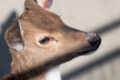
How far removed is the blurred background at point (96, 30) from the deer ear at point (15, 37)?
1.36m

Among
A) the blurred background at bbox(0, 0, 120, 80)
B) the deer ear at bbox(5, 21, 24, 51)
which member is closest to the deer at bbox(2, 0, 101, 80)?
the deer ear at bbox(5, 21, 24, 51)

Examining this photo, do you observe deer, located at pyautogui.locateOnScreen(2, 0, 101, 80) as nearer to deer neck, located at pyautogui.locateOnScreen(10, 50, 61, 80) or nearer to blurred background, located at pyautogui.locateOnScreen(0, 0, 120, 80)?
deer neck, located at pyautogui.locateOnScreen(10, 50, 61, 80)

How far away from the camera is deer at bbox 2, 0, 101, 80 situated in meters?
2.43

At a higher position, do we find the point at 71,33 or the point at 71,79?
the point at 71,33

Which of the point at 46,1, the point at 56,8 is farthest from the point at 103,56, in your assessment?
the point at 46,1

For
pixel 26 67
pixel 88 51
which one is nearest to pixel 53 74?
pixel 26 67

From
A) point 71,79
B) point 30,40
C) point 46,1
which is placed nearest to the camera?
point 30,40

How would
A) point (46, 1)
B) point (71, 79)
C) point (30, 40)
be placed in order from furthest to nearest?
point (71, 79) < point (46, 1) < point (30, 40)

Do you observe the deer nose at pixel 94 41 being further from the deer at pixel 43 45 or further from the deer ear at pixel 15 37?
the deer ear at pixel 15 37

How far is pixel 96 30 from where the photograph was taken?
3.74 m

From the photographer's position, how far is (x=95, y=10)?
3.72 metres

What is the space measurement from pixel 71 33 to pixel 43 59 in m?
0.33

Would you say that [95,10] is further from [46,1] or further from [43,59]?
[43,59]

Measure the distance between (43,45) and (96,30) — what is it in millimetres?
1449
